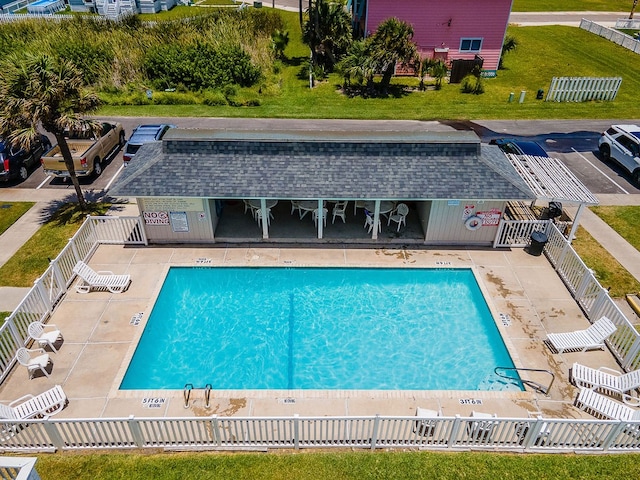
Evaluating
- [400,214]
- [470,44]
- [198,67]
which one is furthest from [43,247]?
[470,44]

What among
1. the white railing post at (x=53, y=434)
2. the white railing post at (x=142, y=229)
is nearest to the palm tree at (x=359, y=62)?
the white railing post at (x=142, y=229)

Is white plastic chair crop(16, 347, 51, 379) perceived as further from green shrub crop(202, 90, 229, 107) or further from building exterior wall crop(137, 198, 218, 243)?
green shrub crop(202, 90, 229, 107)

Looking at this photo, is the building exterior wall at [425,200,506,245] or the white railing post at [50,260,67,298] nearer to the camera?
the white railing post at [50,260,67,298]

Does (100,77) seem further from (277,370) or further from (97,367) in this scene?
(277,370)

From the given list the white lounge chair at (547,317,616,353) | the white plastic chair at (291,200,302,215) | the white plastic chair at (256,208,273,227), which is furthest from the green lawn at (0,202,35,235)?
the white lounge chair at (547,317,616,353)

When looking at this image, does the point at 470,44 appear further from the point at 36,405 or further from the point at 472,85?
the point at 36,405

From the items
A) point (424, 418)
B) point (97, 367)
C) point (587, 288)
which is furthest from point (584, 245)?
point (97, 367)
